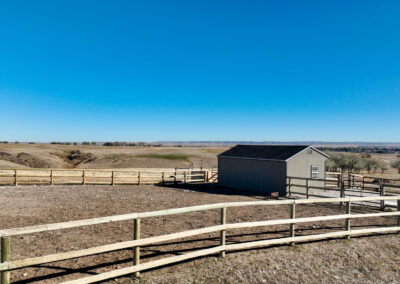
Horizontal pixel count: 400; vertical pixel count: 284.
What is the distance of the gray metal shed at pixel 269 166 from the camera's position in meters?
22.2

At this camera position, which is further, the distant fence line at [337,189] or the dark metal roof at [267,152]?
the dark metal roof at [267,152]

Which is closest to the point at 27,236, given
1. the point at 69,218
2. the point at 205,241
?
the point at 69,218

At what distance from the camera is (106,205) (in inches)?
597

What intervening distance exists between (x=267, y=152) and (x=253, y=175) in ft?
7.86

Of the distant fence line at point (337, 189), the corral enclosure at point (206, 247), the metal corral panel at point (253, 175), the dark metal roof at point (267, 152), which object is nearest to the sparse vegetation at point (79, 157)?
the metal corral panel at point (253, 175)

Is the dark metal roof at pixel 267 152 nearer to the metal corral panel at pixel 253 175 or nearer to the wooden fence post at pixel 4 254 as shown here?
the metal corral panel at pixel 253 175

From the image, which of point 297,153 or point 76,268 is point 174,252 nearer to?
point 76,268

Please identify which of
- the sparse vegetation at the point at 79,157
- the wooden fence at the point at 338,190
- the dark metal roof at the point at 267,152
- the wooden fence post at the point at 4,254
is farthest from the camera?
the sparse vegetation at the point at 79,157

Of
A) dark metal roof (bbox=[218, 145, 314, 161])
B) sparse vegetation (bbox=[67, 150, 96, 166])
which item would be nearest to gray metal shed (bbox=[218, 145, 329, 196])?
dark metal roof (bbox=[218, 145, 314, 161])

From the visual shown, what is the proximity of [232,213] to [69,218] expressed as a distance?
6952mm

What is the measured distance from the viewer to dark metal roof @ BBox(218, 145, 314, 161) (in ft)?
74.8

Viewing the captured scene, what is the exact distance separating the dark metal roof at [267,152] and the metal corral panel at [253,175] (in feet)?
1.39

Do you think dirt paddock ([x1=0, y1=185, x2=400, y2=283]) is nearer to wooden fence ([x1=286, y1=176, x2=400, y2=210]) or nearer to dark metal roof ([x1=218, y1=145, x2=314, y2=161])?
wooden fence ([x1=286, y1=176, x2=400, y2=210])

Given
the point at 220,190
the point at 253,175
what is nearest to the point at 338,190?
the point at 253,175
